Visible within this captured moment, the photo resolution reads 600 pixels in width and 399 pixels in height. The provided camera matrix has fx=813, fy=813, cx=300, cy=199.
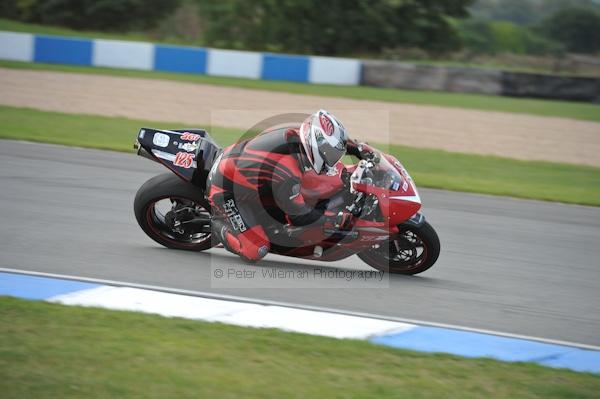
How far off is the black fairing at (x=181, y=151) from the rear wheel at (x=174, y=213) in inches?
5.3

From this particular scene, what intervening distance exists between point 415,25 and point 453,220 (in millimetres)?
21502

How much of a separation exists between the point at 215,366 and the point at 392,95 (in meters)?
17.0

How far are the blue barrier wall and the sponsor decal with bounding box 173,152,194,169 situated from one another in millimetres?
16010

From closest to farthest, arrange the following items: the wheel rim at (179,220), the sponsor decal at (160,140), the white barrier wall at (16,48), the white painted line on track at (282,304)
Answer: the white painted line on track at (282,304) < the sponsor decal at (160,140) < the wheel rim at (179,220) < the white barrier wall at (16,48)

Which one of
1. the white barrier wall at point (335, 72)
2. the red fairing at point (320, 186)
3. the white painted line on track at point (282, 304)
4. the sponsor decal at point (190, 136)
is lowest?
the white painted line on track at point (282, 304)

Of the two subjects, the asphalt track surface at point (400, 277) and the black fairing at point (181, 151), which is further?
the black fairing at point (181, 151)

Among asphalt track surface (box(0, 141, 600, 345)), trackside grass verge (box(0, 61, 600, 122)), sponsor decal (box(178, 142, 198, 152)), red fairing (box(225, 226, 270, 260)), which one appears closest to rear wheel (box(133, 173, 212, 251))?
asphalt track surface (box(0, 141, 600, 345))

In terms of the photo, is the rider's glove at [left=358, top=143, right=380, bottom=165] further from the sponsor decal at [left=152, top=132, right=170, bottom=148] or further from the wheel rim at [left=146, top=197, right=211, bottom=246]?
the sponsor decal at [left=152, top=132, right=170, bottom=148]

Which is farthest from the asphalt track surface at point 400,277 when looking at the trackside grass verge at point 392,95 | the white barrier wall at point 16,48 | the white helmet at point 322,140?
the white barrier wall at point 16,48

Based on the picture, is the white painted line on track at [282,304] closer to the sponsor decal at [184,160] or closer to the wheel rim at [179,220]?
the wheel rim at [179,220]

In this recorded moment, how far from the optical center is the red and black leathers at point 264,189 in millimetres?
6629

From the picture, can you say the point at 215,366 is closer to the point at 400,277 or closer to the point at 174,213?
the point at 400,277

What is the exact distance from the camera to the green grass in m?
4.42

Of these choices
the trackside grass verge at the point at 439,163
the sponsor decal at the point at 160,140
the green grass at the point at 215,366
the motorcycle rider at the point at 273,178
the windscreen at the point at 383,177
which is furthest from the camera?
the trackside grass verge at the point at 439,163
